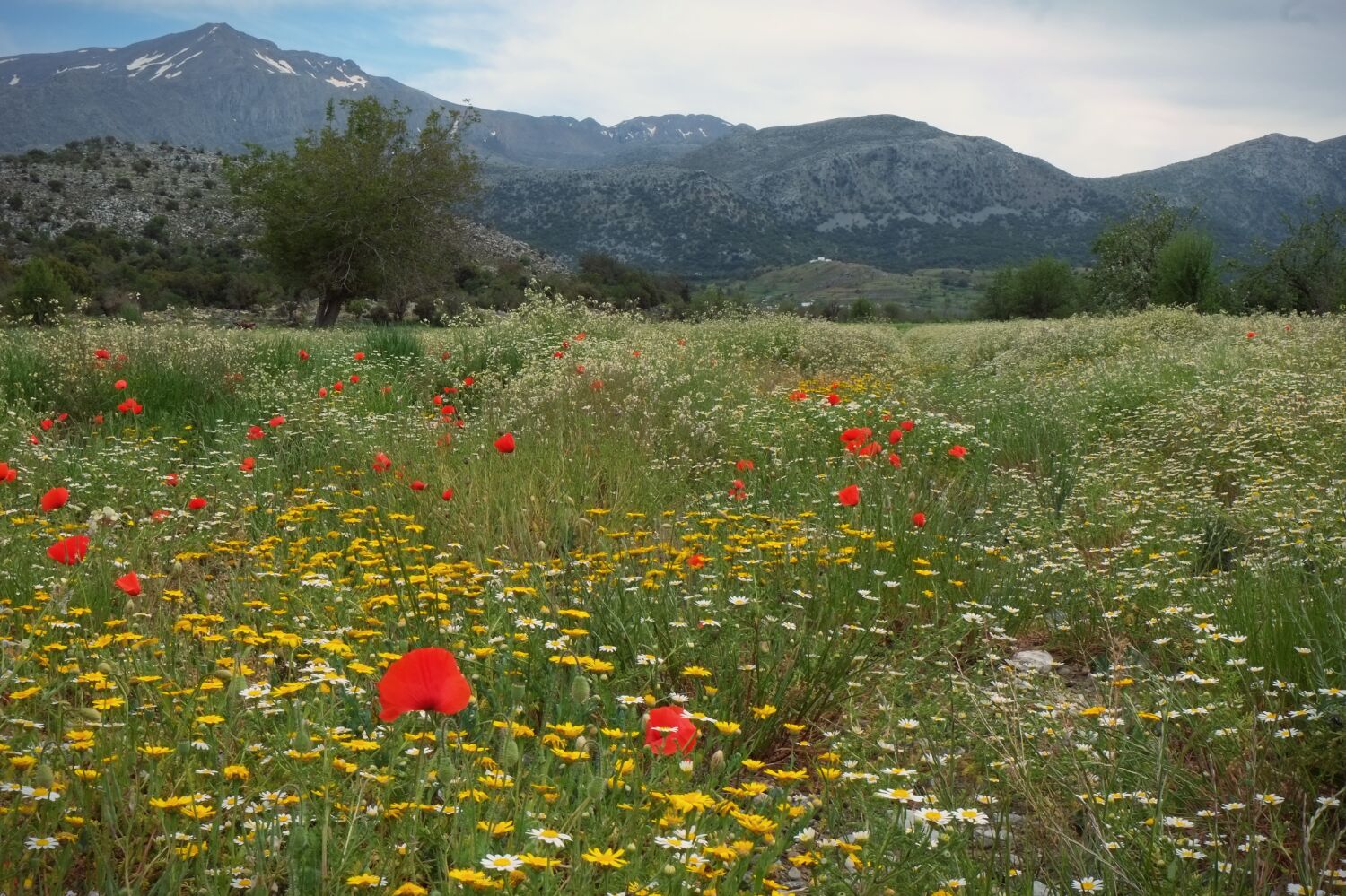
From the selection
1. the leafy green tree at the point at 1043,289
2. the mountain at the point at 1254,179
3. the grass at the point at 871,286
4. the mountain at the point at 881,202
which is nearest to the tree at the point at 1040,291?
the leafy green tree at the point at 1043,289

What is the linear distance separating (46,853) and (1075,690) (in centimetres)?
308

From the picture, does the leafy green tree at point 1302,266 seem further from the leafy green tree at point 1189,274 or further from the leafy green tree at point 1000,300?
the leafy green tree at point 1000,300

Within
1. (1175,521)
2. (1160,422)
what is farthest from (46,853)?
(1160,422)

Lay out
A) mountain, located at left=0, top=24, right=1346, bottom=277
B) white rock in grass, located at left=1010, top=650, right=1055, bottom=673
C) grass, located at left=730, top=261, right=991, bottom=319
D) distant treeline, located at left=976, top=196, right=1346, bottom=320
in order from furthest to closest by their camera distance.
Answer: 1. mountain, located at left=0, top=24, right=1346, bottom=277
2. grass, located at left=730, top=261, right=991, bottom=319
3. distant treeline, located at left=976, top=196, right=1346, bottom=320
4. white rock in grass, located at left=1010, top=650, right=1055, bottom=673

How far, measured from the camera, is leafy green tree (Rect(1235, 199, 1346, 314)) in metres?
46.4

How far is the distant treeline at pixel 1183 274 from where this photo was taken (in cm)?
4178

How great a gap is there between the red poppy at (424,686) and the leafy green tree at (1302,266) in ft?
176

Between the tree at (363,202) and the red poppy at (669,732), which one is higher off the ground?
the tree at (363,202)

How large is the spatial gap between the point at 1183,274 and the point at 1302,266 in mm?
11709

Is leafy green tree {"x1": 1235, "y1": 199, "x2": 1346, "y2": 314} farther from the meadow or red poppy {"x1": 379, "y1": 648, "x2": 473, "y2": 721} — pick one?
red poppy {"x1": 379, "y1": 648, "x2": 473, "y2": 721}

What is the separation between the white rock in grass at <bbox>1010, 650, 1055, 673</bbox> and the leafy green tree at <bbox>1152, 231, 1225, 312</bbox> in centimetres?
4266

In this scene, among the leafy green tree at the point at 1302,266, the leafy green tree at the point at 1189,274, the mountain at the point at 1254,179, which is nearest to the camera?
the leafy green tree at the point at 1189,274

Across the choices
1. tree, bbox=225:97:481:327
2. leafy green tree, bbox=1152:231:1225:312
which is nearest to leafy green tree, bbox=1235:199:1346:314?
leafy green tree, bbox=1152:231:1225:312

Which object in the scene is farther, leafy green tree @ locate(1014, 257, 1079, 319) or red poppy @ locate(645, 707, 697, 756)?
leafy green tree @ locate(1014, 257, 1079, 319)
